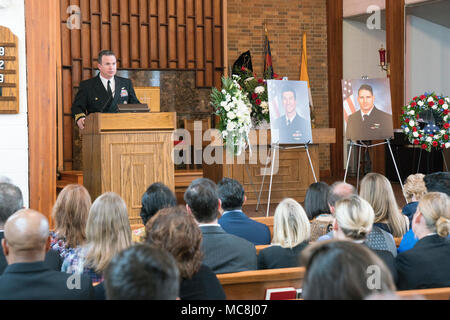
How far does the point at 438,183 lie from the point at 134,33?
280 inches

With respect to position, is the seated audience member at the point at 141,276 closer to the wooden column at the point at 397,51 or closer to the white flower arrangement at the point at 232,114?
the white flower arrangement at the point at 232,114

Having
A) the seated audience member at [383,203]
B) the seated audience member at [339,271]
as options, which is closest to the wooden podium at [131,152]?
the seated audience member at [383,203]

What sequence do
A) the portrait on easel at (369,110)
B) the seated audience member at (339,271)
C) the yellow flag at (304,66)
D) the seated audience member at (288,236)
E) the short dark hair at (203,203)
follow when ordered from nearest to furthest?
the seated audience member at (339,271)
the seated audience member at (288,236)
the short dark hair at (203,203)
the portrait on easel at (369,110)
the yellow flag at (304,66)

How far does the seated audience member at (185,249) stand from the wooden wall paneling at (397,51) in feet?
30.8

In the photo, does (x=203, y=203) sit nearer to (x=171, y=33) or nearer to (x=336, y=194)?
(x=336, y=194)

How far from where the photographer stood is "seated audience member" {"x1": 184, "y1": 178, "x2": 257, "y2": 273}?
3080mm

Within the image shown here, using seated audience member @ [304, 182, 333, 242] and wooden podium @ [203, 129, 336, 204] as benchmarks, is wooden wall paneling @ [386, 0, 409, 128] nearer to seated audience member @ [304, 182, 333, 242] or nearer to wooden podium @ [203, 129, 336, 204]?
wooden podium @ [203, 129, 336, 204]

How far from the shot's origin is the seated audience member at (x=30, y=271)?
7.13ft

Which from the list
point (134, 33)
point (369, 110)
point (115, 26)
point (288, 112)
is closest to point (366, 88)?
point (369, 110)

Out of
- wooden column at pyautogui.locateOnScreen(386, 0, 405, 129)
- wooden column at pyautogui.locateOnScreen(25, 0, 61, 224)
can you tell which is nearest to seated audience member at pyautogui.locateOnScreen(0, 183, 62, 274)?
wooden column at pyautogui.locateOnScreen(25, 0, 61, 224)

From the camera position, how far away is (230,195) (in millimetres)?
3943

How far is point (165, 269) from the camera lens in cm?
158

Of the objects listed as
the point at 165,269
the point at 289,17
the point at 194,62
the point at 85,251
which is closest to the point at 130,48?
the point at 194,62

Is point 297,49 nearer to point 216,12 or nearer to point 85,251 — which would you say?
point 216,12
